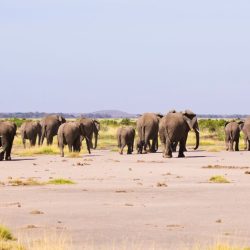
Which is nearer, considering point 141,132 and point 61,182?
point 61,182

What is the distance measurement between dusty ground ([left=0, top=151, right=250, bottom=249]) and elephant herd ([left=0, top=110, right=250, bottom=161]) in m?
8.55

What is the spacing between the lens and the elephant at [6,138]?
39.4 meters

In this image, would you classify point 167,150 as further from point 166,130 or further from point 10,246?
point 10,246

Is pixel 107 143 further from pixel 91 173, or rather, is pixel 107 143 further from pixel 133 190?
pixel 133 190

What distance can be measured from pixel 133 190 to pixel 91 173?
22.6 ft

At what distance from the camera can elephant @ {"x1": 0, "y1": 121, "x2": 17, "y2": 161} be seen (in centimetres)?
3944

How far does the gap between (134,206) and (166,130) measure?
72.5 ft

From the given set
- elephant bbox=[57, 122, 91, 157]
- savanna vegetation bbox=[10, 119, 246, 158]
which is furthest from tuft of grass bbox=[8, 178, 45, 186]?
elephant bbox=[57, 122, 91, 157]

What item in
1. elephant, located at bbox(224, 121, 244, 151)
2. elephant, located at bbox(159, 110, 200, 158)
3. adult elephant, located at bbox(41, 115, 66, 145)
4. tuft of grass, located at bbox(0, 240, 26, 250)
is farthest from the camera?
adult elephant, located at bbox(41, 115, 66, 145)

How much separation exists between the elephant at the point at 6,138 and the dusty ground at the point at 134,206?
25.3ft


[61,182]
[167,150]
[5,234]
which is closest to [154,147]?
[167,150]

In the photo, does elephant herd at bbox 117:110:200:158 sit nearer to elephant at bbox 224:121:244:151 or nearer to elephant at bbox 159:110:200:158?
elephant at bbox 159:110:200:158

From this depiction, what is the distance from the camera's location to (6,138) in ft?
130

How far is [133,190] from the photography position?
22938 millimetres
